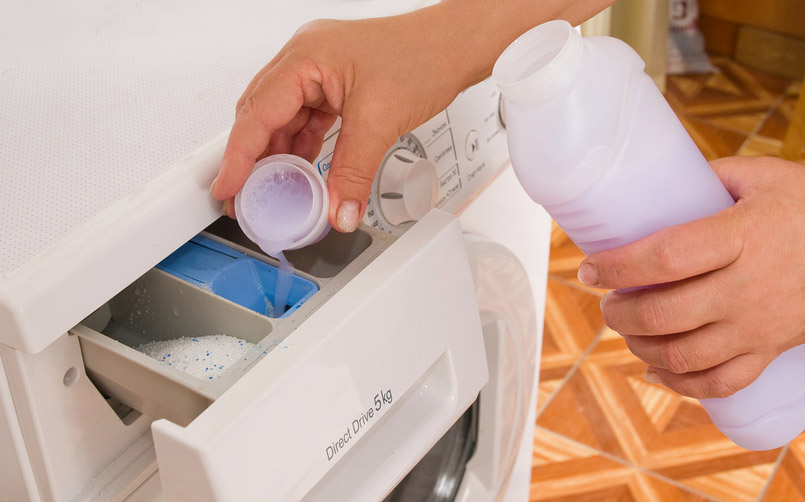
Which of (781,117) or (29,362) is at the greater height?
(29,362)

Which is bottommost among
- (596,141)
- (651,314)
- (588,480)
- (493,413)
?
(588,480)

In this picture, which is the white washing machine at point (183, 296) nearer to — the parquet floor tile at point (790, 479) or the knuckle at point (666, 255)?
the knuckle at point (666, 255)

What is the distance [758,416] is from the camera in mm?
571

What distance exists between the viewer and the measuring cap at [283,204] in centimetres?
46

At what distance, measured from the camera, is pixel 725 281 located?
48 cm

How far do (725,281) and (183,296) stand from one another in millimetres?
315

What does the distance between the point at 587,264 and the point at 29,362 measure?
31 cm

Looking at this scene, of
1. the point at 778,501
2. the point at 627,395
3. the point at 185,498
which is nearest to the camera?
the point at 185,498

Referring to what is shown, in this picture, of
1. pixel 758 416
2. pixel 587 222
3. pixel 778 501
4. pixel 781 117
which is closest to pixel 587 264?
pixel 587 222

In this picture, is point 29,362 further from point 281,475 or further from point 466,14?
point 466,14

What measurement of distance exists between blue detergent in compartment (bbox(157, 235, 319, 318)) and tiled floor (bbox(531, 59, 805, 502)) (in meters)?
0.96

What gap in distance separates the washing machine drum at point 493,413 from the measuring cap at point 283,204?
0.86 feet

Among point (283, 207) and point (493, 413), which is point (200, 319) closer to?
point (283, 207)

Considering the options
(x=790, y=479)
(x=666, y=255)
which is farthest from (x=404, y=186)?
(x=790, y=479)
